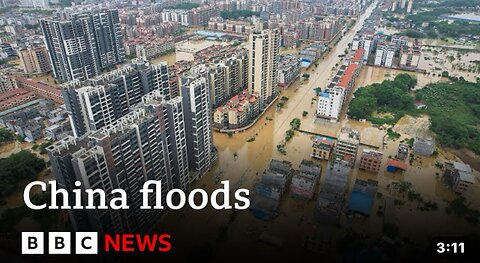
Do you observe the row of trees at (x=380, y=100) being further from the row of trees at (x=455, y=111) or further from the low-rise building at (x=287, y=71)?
the low-rise building at (x=287, y=71)

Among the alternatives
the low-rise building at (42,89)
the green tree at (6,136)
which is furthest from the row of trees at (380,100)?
the green tree at (6,136)

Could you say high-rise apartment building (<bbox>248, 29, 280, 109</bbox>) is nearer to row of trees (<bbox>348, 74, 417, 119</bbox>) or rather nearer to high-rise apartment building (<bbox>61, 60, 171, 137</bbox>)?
row of trees (<bbox>348, 74, 417, 119</bbox>)

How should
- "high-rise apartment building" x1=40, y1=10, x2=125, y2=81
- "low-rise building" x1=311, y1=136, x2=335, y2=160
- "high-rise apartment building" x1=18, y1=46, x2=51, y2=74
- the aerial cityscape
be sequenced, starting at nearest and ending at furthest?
1. the aerial cityscape
2. "low-rise building" x1=311, y1=136, x2=335, y2=160
3. "high-rise apartment building" x1=40, y1=10, x2=125, y2=81
4. "high-rise apartment building" x1=18, y1=46, x2=51, y2=74

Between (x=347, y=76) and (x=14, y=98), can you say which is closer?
(x=14, y=98)

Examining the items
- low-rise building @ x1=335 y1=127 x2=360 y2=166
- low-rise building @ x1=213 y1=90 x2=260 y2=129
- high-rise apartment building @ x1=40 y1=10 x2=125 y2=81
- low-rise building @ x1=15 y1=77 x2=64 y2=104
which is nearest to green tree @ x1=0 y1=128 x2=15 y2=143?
low-rise building @ x1=15 y1=77 x2=64 y2=104

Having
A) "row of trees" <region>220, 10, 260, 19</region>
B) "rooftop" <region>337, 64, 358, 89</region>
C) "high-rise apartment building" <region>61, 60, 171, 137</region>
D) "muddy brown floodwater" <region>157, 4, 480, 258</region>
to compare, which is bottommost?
"muddy brown floodwater" <region>157, 4, 480, 258</region>

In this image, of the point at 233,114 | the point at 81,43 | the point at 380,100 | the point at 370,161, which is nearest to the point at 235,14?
the point at 81,43

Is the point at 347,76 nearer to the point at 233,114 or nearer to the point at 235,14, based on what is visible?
the point at 233,114
